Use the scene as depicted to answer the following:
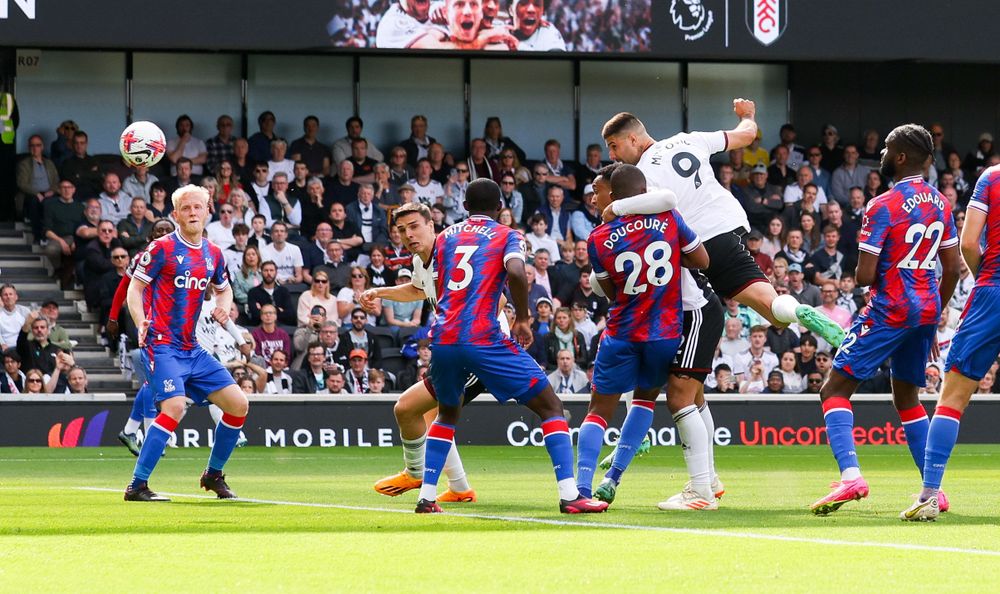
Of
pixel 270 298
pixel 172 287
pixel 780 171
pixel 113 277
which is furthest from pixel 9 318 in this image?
pixel 780 171

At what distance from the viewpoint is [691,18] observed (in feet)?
76.2

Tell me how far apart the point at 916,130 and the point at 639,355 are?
2.13 m

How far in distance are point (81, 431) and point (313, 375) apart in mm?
2911

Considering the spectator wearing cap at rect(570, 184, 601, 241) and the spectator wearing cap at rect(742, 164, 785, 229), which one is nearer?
the spectator wearing cap at rect(570, 184, 601, 241)

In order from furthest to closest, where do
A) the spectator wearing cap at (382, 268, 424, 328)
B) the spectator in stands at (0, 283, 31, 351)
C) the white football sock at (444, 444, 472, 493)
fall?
the spectator wearing cap at (382, 268, 424, 328)
the spectator in stands at (0, 283, 31, 351)
the white football sock at (444, 444, 472, 493)

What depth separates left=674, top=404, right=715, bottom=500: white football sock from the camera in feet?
31.5

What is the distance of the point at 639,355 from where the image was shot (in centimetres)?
959

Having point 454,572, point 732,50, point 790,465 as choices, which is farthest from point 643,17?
point 454,572

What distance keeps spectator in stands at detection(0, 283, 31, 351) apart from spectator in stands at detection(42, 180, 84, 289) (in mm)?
1876

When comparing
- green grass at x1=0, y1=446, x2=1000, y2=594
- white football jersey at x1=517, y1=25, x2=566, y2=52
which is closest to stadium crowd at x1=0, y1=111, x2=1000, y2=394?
white football jersey at x1=517, y1=25, x2=566, y2=52

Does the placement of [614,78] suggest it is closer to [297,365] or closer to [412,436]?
[297,365]

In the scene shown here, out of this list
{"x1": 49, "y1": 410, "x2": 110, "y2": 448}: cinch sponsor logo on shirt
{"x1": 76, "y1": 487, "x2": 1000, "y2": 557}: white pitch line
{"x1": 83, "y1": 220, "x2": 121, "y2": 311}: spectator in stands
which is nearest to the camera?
{"x1": 76, "y1": 487, "x2": 1000, "y2": 557}: white pitch line

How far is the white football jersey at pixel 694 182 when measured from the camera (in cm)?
1011

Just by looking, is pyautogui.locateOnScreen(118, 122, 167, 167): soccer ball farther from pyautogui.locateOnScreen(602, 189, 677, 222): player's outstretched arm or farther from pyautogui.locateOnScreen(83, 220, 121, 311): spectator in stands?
pyautogui.locateOnScreen(602, 189, 677, 222): player's outstretched arm
